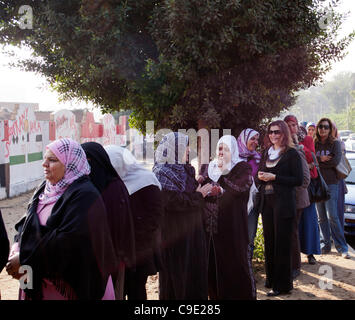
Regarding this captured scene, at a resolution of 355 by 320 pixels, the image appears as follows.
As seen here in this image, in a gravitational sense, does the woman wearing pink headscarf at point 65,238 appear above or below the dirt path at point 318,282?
above

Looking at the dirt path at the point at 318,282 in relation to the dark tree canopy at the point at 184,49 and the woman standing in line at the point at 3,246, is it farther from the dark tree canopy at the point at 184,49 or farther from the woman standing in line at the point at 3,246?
the woman standing in line at the point at 3,246

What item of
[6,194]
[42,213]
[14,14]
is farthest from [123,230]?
[6,194]

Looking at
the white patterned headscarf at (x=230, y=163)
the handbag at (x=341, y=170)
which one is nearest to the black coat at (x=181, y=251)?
the white patterned headscarf at (x=230, y=163)

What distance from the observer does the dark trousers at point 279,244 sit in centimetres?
463

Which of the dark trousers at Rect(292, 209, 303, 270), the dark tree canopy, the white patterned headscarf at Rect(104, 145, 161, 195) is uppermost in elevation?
the dark tree canopy

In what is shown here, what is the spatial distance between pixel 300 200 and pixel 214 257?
1661 millimetres

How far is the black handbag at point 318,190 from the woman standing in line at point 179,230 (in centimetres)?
261

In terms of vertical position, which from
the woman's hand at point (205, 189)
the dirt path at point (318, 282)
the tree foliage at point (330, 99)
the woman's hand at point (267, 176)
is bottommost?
the dirt path at point (318, 282)

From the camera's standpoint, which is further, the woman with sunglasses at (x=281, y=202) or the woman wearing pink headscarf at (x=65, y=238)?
the woman with sunglasses at (x=281, y=202)

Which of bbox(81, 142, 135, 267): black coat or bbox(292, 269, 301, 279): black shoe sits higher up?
bbox(81, 142, 135, 267): black coat

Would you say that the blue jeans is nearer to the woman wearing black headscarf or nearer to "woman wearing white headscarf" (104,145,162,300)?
"woman wearing white headscarf" (104,145,162,300)

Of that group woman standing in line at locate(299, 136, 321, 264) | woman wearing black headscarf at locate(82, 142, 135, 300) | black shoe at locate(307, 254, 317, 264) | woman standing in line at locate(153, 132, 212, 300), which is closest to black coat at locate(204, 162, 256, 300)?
woman standing in line at locate(153, 132, 212, 300)

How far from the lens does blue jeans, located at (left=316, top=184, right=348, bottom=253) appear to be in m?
6.30

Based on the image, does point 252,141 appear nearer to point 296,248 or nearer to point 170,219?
point 296,248
